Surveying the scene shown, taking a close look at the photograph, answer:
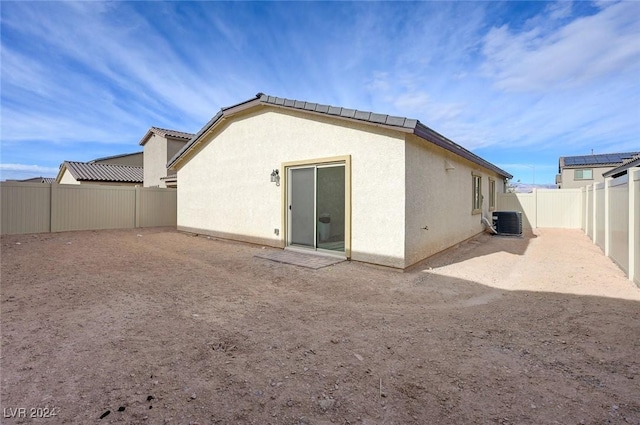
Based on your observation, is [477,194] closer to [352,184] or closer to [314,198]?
[352,184]

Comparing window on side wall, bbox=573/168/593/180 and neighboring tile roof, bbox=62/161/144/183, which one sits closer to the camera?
neighboring tile roof, bbox=62/161/144/183

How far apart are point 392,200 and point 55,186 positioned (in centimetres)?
1343

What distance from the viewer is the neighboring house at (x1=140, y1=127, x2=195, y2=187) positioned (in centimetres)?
1966

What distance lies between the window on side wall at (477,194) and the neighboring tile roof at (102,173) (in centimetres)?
2299

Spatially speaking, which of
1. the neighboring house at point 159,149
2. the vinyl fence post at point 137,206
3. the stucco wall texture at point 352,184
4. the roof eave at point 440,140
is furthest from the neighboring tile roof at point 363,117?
the neighboring house at point 159,149

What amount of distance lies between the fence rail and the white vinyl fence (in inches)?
666

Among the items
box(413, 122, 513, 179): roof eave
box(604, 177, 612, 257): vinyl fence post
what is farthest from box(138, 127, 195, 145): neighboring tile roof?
box(604, 177, 612, 257): vinyl fence post

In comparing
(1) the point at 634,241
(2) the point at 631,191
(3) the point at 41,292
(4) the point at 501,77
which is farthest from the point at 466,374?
(4) the point at 501,77

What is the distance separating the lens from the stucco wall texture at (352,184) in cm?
625

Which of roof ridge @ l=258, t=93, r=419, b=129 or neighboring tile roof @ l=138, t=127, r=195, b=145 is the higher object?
neighboring tile roof @ l=138, t=127, r=195, b=145

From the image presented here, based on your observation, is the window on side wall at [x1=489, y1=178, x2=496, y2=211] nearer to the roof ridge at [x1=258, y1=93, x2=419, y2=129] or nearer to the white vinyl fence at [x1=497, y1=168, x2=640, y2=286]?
the white vinyl fence at [x1=497, y1=168, x2=640, y2=286]

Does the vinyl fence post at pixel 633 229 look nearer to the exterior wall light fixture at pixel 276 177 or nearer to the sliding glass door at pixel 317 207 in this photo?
the sliding glass door at pixel 317 207

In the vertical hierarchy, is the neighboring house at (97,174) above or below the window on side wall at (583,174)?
below

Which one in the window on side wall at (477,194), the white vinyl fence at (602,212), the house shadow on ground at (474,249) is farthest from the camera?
the window on side wall at (477,194)
